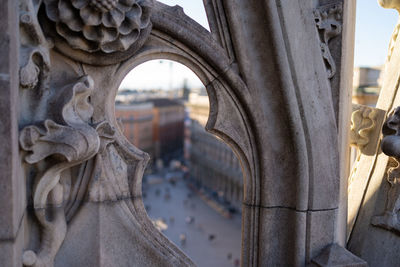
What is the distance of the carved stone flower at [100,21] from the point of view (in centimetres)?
131

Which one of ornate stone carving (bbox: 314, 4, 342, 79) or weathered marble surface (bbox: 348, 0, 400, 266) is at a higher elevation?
ornate stone carving (bbox: 314, 4, 342, 79)

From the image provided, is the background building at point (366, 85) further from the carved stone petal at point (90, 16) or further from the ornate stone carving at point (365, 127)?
the carved stone petal at point (90, 16)

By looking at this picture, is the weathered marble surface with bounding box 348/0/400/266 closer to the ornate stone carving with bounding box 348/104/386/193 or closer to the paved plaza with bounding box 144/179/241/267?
the ornate stone carving with bounding box 348/104/386/193

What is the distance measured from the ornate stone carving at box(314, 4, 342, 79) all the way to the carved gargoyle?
40 cm

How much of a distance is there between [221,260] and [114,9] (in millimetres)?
15065

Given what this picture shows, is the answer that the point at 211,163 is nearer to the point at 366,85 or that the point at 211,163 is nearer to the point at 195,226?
the point at 195,226

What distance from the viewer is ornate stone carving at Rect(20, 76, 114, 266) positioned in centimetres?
129

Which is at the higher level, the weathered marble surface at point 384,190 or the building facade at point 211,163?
the weathered marble surface at point 384,190

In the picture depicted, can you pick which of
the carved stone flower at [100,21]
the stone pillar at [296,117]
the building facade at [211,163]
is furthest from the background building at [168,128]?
the carved stone flower at [100,21]

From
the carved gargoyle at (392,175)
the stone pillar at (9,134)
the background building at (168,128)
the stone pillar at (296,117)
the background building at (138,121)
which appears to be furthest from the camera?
the background building at (168,128)

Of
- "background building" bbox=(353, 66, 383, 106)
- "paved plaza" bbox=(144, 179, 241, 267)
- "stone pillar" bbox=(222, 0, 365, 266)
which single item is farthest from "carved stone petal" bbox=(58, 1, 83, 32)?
"paved plaza" bbox=(144, 179, 241, 267)

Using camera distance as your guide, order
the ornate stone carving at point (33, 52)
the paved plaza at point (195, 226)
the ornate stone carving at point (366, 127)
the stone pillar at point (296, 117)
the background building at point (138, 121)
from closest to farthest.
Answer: the ornate stone carving at point (33, 52)
the stone pillar at point (296, 117)
the ornate stone carving at point (366, 127)
the paved plaza at point (195, 226)
the background building at point (138, 121)

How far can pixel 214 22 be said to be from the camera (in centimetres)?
167

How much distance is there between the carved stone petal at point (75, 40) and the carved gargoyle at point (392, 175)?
1.32 m
